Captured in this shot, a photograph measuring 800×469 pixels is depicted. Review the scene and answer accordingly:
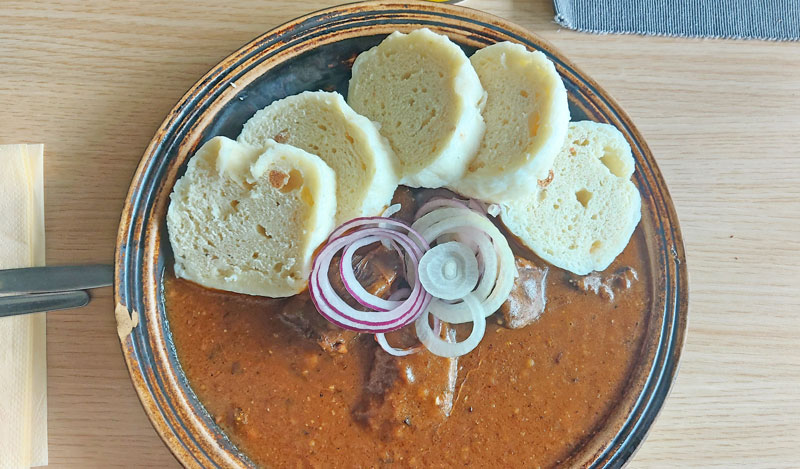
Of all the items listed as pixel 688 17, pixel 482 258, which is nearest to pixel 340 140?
pixel 482 258

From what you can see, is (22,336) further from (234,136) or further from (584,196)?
(584,196)

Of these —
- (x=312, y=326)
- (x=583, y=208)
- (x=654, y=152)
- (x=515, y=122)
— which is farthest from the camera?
(x=654, y=152)

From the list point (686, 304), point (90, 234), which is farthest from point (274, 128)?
point (686, 304)

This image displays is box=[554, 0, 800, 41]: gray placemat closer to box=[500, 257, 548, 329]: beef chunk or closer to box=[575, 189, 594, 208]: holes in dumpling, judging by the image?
box=[575, 189, 594, 208]: holes in dumpling

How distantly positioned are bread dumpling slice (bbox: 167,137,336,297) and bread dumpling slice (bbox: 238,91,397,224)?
0.07 meters

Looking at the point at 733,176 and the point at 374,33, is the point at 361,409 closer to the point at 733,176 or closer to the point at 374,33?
the point at 374,33

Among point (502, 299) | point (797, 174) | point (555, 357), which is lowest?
point (555, 357)

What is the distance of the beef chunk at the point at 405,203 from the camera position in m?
2.33

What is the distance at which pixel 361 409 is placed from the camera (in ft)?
7.42

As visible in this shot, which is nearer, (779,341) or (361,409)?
(361,409)

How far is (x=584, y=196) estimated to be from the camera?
2.39 metres

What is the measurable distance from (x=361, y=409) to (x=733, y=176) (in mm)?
1919

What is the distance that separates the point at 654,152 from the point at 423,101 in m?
1.14

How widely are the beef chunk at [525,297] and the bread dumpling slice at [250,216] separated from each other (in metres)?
0.75
